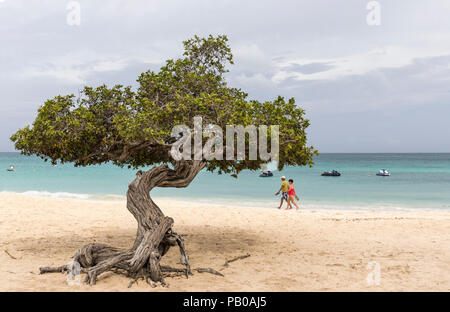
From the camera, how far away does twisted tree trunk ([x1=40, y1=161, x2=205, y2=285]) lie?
7.26m

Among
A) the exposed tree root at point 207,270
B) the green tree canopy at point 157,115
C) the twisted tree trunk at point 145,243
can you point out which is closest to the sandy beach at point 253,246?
the exposed tree root at point 207,270

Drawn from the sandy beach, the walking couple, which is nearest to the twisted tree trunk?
the sandy beach

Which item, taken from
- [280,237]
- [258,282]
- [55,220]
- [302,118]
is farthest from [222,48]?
[55,220]

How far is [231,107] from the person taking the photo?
8.00 meters

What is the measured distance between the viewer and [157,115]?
7.79 meters

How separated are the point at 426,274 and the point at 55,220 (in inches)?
499

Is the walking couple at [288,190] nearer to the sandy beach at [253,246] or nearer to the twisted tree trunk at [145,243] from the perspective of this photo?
the sandy beach at [253,246]

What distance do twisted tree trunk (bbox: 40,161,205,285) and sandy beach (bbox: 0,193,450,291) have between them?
279 mm

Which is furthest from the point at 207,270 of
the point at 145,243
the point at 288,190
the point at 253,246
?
the point at 288,190

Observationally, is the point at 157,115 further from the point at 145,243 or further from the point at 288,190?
the point at 288,190

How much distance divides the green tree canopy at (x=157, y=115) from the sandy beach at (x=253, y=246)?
7.88 ft

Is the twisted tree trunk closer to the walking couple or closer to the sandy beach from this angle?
the sandy beach

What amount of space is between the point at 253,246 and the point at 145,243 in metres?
3.97

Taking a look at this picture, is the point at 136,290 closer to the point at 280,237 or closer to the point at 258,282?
the point at 258,282
